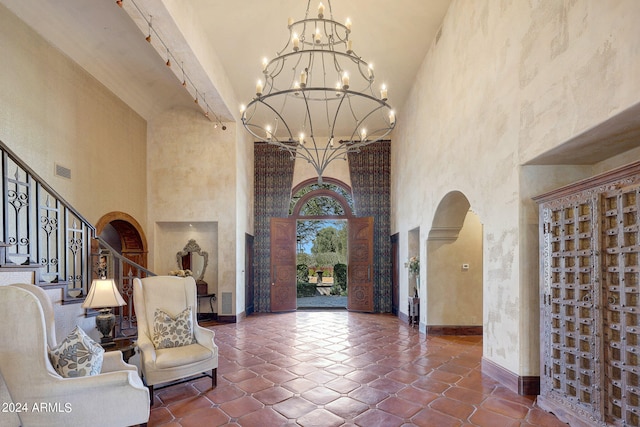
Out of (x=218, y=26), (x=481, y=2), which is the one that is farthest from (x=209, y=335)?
(x=481, y=2)

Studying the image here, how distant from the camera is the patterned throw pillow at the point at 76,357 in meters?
2.82

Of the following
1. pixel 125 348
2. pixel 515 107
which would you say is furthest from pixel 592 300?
pixel 125 348

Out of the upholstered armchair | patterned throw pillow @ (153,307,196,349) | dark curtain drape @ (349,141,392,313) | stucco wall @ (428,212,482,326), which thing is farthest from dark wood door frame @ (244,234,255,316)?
the upholstered armchair

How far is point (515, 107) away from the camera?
4148 millimetres

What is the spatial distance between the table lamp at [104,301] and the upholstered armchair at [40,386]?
1.29 m

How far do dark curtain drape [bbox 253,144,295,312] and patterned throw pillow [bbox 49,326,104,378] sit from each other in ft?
24.0

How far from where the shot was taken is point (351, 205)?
1091 cm

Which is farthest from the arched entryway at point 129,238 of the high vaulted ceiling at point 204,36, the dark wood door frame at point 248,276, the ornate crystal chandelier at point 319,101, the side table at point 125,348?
the side table at point 125,348

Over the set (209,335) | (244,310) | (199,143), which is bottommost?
(244,310)

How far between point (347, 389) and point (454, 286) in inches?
144

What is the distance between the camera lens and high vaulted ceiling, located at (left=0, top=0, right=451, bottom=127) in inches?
212

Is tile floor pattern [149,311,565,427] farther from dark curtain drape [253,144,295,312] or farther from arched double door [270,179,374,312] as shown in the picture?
dark curtain drape [253,144,295,312]

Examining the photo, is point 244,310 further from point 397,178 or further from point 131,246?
point 397,178

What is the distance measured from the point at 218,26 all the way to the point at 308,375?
213 inches
